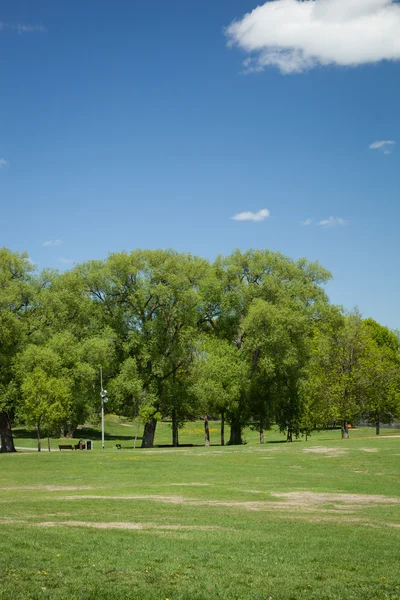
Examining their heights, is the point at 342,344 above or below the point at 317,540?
above

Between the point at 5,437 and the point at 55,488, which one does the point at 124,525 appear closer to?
the point at 55,488

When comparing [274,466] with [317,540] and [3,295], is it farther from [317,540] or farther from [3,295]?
[3,295]

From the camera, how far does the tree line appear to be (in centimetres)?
5238

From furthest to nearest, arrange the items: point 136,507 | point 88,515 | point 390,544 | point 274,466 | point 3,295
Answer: point 3,295 → point 274,466 → point 136,507 → point 88,515 → point 390,544

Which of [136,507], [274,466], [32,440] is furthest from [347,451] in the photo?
[32,440]

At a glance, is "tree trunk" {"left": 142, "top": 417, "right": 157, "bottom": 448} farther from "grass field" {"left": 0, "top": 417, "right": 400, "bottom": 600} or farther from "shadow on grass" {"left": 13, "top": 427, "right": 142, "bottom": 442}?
"grass field" {"left": 0, "top": 417, "right": 400, "bottom": 600}

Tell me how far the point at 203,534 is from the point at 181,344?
130ft

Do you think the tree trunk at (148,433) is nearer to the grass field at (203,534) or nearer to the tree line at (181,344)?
the tree line at (181,344)

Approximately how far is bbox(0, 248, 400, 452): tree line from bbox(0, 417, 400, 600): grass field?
17634 mm

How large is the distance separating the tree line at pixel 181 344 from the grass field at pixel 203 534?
57.9ft

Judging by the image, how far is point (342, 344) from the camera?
6209 cm

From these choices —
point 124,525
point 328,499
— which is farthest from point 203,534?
point 328,499

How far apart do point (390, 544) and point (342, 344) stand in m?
47.7

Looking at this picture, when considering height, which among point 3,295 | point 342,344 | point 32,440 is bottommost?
point 32,440
